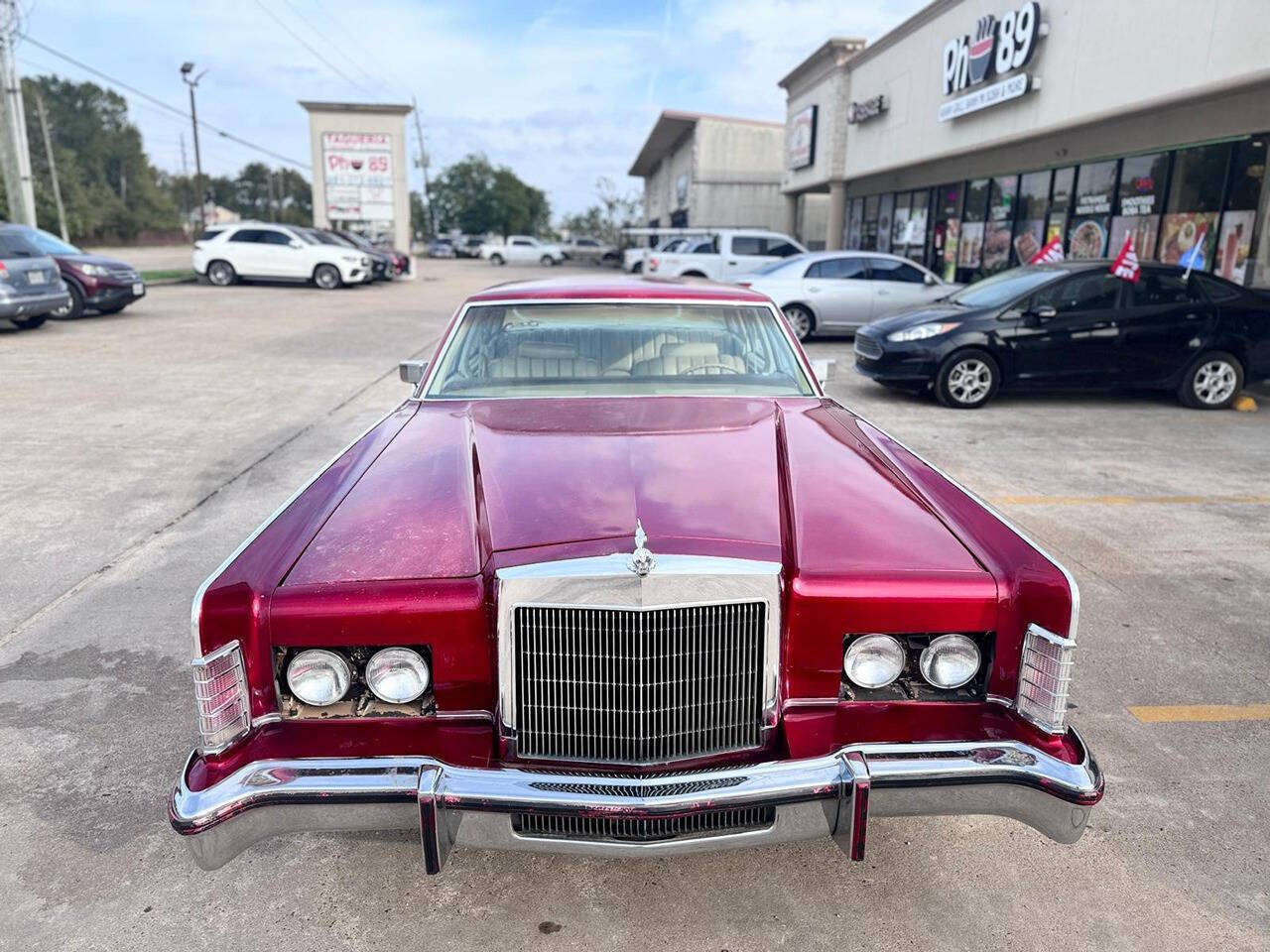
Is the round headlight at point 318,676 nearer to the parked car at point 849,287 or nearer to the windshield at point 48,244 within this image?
the parked car at point 849,287

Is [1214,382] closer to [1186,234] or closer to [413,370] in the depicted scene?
[1186,234]

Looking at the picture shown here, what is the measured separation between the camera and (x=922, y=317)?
9953mm

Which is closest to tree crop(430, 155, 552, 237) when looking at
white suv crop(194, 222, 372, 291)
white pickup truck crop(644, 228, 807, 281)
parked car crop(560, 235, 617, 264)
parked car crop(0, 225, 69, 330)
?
parked car crop(560, 235, 617, 264)

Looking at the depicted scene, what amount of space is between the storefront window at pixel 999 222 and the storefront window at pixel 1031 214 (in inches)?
10.1

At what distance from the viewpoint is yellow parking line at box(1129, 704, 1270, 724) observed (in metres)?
3.61

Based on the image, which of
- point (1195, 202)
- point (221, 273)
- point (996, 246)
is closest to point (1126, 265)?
point (1195, 202)

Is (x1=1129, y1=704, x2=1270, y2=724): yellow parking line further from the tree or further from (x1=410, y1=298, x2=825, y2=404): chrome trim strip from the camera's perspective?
the tree

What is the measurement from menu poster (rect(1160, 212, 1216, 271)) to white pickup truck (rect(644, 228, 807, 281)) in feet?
27.3

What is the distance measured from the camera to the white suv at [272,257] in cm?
2531

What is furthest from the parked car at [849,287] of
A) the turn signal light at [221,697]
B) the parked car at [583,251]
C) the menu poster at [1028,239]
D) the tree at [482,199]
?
the tree at [482,199]

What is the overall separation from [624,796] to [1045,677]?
1.10 meters

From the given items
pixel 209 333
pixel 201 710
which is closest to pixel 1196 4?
pixel 201 710

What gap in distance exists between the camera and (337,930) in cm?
249

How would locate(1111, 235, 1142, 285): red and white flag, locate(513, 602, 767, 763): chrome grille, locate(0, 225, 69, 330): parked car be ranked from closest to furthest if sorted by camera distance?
locate(513, 602, 767, 763): chrome grille, locate(1111, 235, 1142, 285): red and white flag, locate(0, 225, 69, 330): parked car
